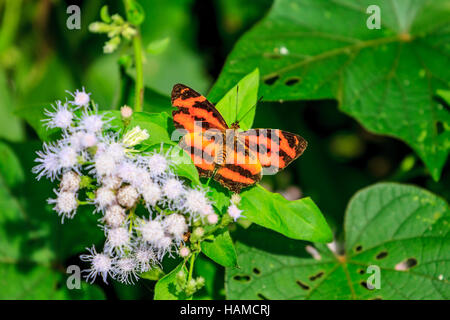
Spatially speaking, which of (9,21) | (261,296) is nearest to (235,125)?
(261,296)

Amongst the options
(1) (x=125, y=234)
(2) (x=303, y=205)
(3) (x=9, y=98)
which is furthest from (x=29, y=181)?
(2) (x=303, y=205)

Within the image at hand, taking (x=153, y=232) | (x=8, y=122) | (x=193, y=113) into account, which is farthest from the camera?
(x=8, y=122)

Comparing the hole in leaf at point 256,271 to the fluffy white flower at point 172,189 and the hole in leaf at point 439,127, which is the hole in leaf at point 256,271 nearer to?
the fluffy white flower at point 172,189

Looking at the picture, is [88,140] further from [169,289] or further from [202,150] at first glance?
[169,289]

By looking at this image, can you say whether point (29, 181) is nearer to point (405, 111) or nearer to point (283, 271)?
point (283, 271)
